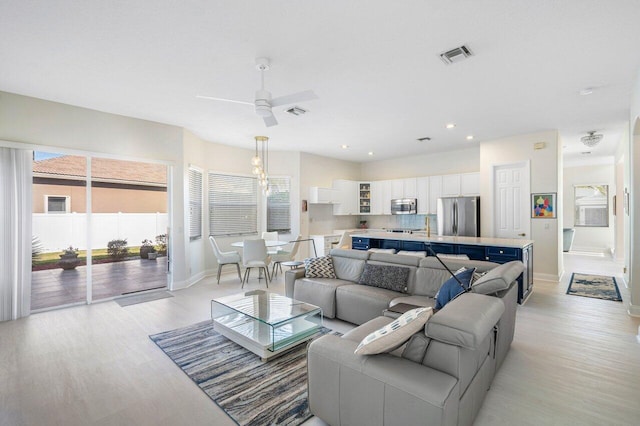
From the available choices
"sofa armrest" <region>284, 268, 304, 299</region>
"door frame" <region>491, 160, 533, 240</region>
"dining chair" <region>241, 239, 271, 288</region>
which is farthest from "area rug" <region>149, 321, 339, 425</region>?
"door frame" <region>491, 160, 533, 240</region>

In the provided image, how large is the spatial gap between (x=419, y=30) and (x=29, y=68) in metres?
4.11

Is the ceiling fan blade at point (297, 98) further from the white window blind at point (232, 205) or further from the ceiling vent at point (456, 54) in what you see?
the white window blind at point (232, 205)

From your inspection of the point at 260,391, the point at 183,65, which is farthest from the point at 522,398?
the point at 183,65

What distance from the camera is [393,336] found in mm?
1631

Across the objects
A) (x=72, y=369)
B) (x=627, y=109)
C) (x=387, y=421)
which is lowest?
(x=72, y=369)

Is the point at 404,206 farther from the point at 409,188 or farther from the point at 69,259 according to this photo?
the point at 69,259

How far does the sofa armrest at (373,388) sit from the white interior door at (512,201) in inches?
222

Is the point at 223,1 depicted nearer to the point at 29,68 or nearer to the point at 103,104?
the point at 29,68

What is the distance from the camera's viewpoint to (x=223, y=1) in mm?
2197

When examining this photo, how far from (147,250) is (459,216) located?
672cm

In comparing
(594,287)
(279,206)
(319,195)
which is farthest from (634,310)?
(279,206)

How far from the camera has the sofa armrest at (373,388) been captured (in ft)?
4.71

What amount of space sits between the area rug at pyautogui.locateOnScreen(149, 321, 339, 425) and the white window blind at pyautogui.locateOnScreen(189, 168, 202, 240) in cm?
292

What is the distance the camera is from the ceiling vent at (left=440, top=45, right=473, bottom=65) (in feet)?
9.27
